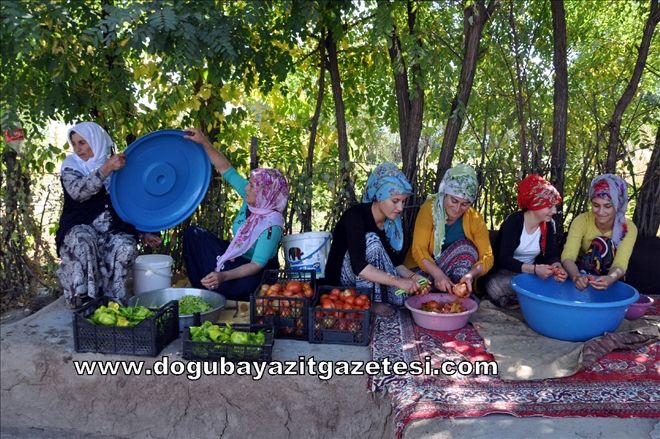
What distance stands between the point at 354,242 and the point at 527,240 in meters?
1.29

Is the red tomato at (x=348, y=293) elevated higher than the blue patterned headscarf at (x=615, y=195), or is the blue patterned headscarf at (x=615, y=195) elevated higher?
the blue patterned headscarf at (x=615, y=195)

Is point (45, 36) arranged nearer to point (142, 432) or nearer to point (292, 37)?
point (292, 37)

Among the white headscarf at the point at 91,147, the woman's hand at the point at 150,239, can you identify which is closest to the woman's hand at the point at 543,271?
the woman's hand at the point at 150,239

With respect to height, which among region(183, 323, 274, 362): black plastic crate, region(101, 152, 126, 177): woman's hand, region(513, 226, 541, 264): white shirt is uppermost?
region(101, 152, 126, 177): woman's hand

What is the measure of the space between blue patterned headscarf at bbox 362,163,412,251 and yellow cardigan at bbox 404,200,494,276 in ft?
0.43

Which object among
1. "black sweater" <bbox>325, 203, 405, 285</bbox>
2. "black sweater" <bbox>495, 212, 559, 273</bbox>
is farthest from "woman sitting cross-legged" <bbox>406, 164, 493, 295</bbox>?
"black sweater" <bbox>325, 203, 405, 285</bbox>

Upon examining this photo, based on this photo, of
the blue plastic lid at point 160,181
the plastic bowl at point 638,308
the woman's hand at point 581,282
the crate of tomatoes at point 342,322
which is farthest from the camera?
the blue plastic lid at point 160,181

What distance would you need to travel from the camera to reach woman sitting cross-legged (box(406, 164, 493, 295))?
3732 mm

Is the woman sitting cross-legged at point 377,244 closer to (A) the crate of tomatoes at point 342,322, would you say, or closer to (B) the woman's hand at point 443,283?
(B) the woman's hand at point 443,283

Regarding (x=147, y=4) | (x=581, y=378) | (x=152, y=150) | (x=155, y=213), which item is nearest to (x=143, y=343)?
(x=155, y=213)

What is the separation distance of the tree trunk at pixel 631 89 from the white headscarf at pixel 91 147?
4087 mm

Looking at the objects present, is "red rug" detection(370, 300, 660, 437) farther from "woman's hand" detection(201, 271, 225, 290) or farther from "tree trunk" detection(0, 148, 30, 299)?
"tree trunk" detection(0, 148, 30, 299)

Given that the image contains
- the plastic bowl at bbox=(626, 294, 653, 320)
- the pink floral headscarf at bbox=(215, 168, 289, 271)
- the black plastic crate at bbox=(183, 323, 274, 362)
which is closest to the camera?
the black plastic crate at bbox=(183, 323, 274, 362)

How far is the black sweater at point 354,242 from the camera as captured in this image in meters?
3.62
